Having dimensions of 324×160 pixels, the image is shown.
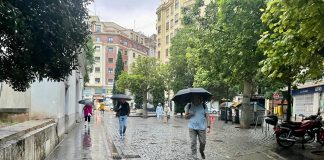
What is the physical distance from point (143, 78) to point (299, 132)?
3611 centimetres

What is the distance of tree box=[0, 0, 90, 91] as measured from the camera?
521cm

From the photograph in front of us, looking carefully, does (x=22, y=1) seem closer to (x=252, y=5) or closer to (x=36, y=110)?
(x=252, y=5)

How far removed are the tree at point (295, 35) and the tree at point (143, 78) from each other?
3805cm

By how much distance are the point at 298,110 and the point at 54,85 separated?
24.3m

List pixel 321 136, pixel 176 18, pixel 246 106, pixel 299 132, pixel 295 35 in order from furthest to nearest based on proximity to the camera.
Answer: pixel 176 18 < pixel 246 106 < pixel 321 136 < pixel 299 132 < pixel 295 35

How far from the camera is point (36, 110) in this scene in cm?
1620

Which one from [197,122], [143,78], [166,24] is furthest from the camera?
[166,24]

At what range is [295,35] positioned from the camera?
9.85 metres

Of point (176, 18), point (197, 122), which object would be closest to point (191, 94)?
point (197, 122)

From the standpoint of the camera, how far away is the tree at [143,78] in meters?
49.8

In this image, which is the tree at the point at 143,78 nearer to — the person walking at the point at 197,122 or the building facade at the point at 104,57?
the person walking at the point at 197,122

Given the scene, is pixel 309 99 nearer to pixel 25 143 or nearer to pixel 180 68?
pixel 180 68

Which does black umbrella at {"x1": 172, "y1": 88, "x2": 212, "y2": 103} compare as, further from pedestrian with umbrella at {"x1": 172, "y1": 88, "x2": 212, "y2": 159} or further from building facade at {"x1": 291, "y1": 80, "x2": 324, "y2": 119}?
building facade at {"x1": 291, "y1": 80, "x2": 324, "y2": 119}

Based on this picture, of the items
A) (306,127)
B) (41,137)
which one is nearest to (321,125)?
(306,127)
